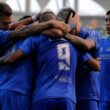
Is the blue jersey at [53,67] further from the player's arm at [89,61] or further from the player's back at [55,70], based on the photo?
the player's arm at [89,61]

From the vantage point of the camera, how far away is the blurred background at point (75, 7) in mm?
17016

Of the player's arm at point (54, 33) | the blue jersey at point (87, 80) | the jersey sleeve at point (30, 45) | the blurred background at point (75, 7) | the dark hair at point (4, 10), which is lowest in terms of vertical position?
the blue jersey at point (87, 80)

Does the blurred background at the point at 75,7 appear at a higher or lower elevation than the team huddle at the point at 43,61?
higher

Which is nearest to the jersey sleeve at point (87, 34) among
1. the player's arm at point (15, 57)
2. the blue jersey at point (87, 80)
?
the blue jersey at point (87, 80)

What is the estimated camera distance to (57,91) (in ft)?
19.5

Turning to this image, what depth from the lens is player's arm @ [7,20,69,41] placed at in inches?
236

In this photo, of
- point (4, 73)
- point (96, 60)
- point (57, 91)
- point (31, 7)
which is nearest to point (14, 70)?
→ point (4, 73)

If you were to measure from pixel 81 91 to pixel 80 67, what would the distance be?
31 cm

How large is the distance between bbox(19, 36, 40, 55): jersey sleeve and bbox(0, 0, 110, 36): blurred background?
10551 millimetres

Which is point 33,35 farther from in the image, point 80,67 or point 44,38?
point 80,67

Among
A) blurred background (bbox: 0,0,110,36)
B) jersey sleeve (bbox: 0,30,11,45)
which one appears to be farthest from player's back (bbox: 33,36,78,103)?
blurred background (bbox: 0,0,110,36)

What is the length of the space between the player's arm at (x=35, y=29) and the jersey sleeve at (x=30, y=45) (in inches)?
2.6

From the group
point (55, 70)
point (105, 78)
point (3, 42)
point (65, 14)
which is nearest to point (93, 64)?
point (55, 70)

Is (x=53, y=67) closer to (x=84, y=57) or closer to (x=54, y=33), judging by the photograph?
→ (x=54, y=33)
